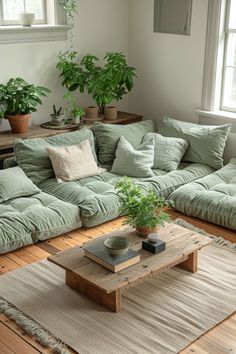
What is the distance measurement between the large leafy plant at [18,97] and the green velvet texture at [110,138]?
26.2 inches

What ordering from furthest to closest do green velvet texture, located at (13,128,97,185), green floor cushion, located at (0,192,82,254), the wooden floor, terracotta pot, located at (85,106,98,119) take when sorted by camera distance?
terracotta pot, located at (85,106,98,119) → green velvet texture, located at (13,128,97,185) → green floor cushion, located at (0,192,82,254) → the wooden floor

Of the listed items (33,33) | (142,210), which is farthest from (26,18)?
(142,210)

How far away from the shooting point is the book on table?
2.98m

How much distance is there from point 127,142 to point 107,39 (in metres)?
1.36

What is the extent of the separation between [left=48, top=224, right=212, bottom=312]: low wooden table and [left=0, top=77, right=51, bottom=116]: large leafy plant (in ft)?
5.90

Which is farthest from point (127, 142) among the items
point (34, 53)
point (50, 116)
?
point (34, 53)

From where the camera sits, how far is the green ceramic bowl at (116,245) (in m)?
3.02

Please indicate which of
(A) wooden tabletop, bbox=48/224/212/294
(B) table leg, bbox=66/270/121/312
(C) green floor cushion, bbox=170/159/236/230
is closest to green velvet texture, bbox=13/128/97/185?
(C) green floor cushion, bbox=170/159/236/230

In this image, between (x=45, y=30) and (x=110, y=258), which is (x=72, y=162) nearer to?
(x=45, y=30)

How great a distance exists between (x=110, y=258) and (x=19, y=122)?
2184 mm

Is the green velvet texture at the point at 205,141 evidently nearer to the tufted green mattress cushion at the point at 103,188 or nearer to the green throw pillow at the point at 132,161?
the tufted green mattress cushion at the point at 103,188

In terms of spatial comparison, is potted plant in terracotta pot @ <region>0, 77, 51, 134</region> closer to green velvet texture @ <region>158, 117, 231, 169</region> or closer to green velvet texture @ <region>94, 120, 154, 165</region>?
green velvet texture @ <region>94, 120, 154, 165</region>

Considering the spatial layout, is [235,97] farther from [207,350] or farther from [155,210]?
[207,350]

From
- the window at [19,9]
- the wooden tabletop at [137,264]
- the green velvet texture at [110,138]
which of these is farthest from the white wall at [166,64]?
the wooden tabletop at [137,264]
